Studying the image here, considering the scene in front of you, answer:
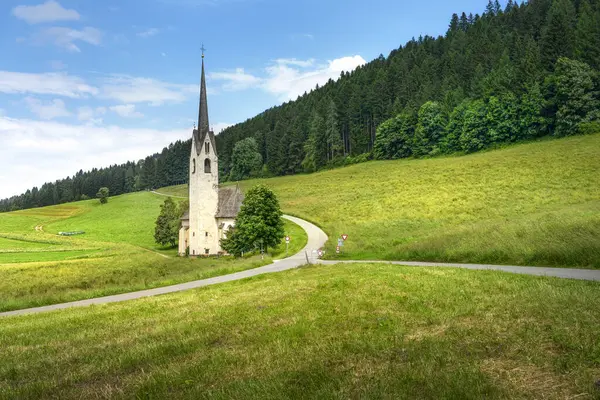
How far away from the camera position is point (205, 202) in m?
60.7

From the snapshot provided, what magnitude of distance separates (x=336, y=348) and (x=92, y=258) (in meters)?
42.5

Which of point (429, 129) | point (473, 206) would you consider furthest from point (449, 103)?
point (473, 206)

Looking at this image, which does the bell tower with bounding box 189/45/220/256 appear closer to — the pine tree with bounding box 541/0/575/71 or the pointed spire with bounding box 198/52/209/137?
the pointed spire with bounding box 198/52/209/137

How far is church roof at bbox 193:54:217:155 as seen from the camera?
61.8m

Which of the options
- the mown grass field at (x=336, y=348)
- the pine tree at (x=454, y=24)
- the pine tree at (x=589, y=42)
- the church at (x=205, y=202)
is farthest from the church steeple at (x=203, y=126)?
the pine tree at (x=454, y=24)

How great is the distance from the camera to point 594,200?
40.0m

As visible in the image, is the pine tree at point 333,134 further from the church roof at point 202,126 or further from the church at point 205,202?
the church at point 205,202

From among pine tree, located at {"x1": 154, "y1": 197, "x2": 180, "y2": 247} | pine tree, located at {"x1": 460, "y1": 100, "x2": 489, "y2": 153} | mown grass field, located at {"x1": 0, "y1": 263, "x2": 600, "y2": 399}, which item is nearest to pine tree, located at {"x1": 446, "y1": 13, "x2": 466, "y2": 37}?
pine tree, located at {"x1": 460, "y1": 100, "x2": 489, "y2": 153}

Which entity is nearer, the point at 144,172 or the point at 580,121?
the point at 580,121

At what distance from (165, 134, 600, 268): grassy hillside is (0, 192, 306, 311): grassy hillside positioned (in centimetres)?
1012

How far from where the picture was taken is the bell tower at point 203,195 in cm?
5966

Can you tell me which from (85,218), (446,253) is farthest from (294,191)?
(446,253)

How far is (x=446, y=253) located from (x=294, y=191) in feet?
213

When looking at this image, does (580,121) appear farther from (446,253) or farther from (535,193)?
(446,253)
